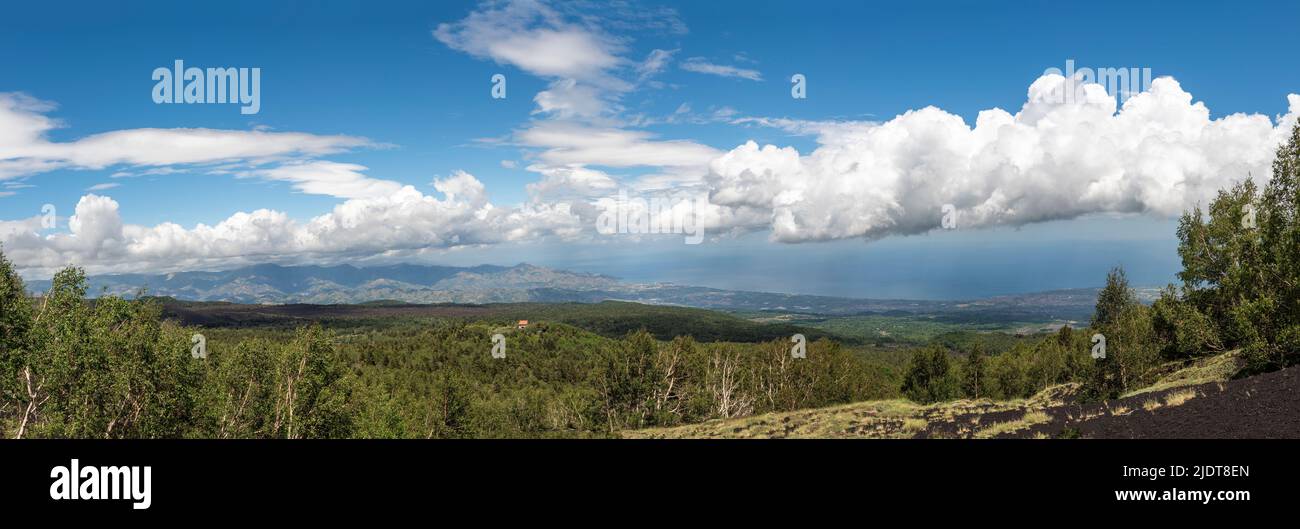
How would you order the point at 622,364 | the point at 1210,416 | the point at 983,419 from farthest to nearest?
the point at 622,364
the point at 983,419
the point at 1210,416

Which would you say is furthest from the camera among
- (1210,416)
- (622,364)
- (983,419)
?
(622,364)

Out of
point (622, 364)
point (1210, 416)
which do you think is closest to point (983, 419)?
point (1210, 416)

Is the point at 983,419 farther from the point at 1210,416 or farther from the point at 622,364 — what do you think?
the point at 622,364

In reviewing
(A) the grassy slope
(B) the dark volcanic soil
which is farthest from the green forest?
(B) the dark volcanic soil

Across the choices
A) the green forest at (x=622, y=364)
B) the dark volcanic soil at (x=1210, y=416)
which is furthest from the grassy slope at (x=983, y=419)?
the green forest at (x=622, y=364)

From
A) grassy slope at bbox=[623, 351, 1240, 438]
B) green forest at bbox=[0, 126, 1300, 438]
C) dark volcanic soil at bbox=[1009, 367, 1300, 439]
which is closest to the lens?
dark volcanic soil at bbox=[1009, 367, 1300, 439]

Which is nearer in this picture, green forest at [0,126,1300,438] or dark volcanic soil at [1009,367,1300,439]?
dark volcanic soil at [1009,367,1300,439]

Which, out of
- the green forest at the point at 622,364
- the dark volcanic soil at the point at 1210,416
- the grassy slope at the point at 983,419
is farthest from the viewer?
the green forest at the point at 622,364

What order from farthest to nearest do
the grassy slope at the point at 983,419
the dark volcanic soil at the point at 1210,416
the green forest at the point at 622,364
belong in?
the green forest at the point at 622,364
the grassy slope at the point at 983,419
the dark volcanic soil at the point at 1210,416

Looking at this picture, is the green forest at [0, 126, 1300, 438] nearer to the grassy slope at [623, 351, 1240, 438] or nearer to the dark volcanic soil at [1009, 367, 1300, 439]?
the grassy slope at [623, 351, 1240, 438]

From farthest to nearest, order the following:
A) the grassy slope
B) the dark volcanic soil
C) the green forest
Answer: the green forest < the grassy slope < the dark volcanic soil

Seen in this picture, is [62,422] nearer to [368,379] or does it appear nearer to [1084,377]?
[1084,377]

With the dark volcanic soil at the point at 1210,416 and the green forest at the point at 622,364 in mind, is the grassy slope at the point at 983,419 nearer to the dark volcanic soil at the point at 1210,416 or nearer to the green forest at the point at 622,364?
the dark volcanic soil at the point at 1210,416
